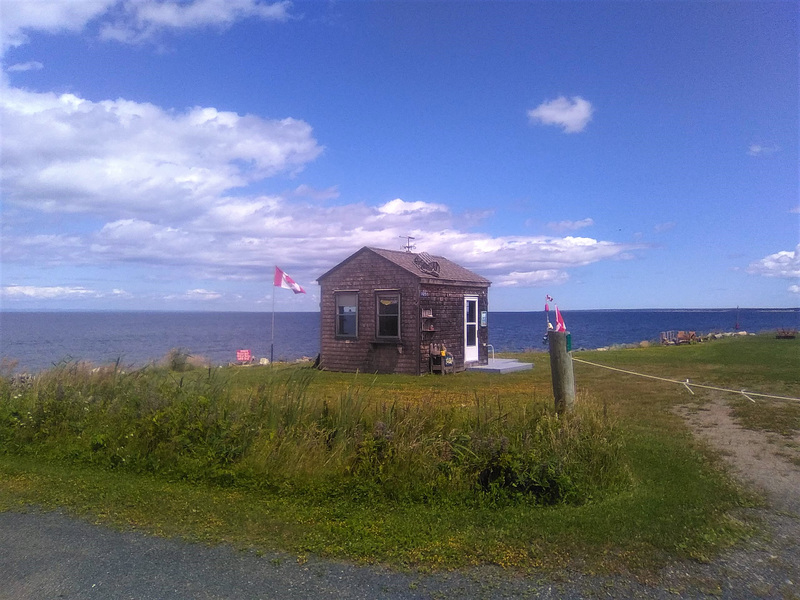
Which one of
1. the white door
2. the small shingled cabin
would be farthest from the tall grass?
the white door

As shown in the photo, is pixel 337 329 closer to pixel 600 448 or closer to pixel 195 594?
pixel 600 448

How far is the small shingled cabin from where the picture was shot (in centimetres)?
1656

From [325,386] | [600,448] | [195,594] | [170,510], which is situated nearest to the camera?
[195,594]

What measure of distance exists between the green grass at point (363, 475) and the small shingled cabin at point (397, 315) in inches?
329

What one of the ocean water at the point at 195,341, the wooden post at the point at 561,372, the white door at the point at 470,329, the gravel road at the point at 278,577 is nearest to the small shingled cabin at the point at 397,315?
the white door at the point at 470,329

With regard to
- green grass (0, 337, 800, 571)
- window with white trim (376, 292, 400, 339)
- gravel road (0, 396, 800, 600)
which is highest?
window with white trim (376, 292, 400, 339)

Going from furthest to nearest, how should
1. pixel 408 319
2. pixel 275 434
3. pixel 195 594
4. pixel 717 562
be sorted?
pixel 408 319
pixel 275 434
pixel 717 562
pixel 195 594

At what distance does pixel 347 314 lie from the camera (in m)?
17.8

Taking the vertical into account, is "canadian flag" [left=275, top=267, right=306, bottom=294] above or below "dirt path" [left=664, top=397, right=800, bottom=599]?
above

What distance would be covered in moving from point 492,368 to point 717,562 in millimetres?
13770

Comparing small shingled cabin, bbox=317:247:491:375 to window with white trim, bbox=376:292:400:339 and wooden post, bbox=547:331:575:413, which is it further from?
wooden post, bbox=547:331:575:413

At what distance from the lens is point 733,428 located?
28.9 ft

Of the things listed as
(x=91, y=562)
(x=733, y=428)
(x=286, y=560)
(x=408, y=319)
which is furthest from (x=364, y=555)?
(x=408, y=319)

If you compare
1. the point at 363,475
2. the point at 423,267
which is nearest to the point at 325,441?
the point at 363,475
